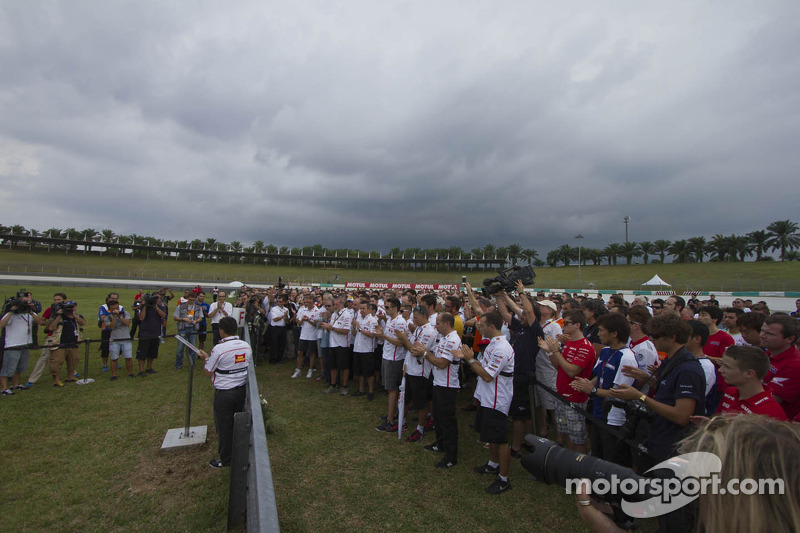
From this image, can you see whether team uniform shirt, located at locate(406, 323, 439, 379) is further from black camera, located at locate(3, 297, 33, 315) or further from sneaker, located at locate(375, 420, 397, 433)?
black camera, located at locate(3, 297, 33, 315)

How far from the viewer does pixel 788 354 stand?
3227 millimetres

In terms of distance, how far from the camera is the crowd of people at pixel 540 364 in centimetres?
293

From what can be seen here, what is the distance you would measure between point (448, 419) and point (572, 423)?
154cm

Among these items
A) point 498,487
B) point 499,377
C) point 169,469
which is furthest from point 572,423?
point 169,469

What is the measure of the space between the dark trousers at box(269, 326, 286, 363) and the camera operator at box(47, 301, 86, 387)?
4280 mm

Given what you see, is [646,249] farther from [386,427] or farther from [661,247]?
[386,427]

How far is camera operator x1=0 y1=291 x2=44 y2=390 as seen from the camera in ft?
22.8

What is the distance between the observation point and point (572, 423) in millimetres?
4203

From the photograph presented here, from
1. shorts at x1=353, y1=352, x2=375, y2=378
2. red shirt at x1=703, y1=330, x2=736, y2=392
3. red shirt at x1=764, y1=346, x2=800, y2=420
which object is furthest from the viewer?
shorts at x1=353, y1=352, x2=375, y2=378

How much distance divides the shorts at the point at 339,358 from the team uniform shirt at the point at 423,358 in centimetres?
250

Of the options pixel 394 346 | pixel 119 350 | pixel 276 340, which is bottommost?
pixel 276 340

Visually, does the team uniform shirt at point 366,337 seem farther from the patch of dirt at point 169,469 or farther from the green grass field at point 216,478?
the patch of dirt at point 169,469

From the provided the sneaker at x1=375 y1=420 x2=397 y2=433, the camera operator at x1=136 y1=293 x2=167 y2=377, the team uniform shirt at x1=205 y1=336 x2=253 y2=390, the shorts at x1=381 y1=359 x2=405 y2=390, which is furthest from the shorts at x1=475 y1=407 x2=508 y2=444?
the camera operator at x1=136 y1=293 x2=167 y2=377

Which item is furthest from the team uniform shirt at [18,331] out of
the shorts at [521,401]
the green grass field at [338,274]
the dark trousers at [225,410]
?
the green grass field at [338,274]
